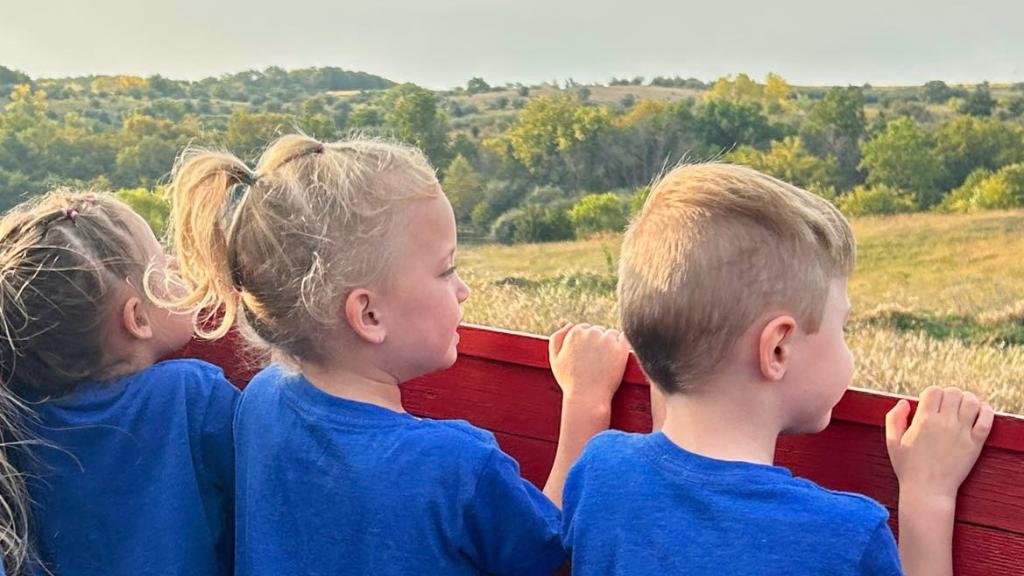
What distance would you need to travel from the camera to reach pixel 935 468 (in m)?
1.05

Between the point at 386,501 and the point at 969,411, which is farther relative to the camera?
the point at 386,501

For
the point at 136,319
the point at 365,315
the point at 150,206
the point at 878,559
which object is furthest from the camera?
the point at 150,206

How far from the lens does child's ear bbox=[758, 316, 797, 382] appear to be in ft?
3.39

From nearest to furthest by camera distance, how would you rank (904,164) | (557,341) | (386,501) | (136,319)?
(386,501), (557,341), (136,319), (904,164)

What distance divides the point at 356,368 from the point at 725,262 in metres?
0.50

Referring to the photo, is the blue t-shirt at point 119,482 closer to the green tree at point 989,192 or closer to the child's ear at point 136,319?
the child's ear at point 136,319

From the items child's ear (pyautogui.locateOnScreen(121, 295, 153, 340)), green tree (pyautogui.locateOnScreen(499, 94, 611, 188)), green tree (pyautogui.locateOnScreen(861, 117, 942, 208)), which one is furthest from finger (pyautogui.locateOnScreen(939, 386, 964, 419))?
green tree (pyautogui.locateOnScreen(861, 117, 942, 208))

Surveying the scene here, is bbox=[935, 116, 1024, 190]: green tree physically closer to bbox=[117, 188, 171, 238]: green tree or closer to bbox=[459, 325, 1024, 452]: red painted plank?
bbox=[117, 188, 171, 238]: green tree

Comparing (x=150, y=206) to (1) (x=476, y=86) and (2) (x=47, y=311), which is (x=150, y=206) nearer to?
(2) (x=47, y=311)

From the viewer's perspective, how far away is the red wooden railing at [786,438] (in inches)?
41.1

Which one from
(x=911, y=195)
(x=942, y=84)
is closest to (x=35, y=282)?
(x=911, y=195)

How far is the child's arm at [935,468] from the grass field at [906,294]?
63.1 inches

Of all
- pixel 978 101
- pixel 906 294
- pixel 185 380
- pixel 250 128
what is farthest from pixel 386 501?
pixel 978 101

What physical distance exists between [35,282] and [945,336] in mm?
3761
